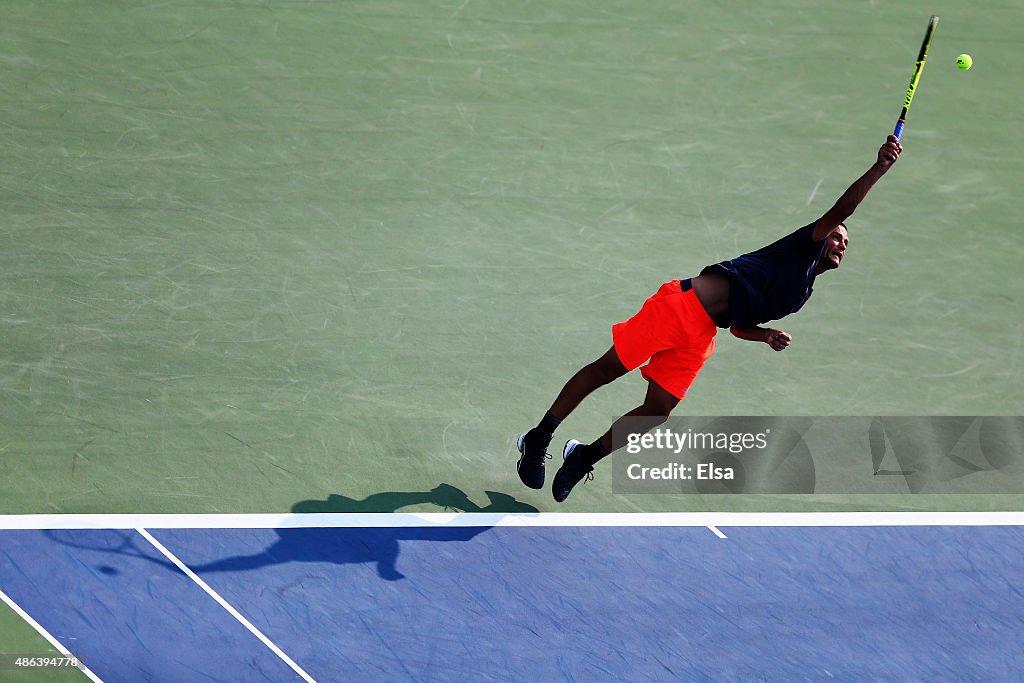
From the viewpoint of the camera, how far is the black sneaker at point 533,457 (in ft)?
23.6

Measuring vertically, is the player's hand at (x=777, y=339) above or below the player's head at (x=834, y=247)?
below

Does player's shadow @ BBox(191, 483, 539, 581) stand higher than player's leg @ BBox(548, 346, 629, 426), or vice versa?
player's leg @ BBox(548, 346, 629, 426)

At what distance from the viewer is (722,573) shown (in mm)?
7039

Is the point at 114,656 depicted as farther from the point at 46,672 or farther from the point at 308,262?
the point at 308,262

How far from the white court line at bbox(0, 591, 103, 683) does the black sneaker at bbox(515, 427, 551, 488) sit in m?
2.65

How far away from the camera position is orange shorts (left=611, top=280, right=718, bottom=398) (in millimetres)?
6789

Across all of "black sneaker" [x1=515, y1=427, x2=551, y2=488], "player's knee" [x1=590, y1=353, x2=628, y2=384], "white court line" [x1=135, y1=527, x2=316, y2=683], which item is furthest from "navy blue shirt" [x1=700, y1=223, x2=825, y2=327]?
"white court line" [x1=135, y1=527, x2=316, y2=683]

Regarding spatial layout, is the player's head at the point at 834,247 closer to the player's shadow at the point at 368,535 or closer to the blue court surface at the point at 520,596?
the blue court surface at the point at 520,596

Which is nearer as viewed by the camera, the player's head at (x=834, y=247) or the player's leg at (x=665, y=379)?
the player's head at (x=834, y=247)

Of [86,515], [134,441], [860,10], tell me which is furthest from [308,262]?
[860,10]

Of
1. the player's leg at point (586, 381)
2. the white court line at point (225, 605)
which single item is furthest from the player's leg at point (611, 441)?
the white court line at point (225, 605)

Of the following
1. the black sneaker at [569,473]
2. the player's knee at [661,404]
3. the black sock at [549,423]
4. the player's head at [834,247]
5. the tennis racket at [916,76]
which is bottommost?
the black sneaker at [569,473]

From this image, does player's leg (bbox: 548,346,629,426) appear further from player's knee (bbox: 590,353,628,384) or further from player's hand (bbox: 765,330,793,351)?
player's hand (bbox: 765,330,793,351)

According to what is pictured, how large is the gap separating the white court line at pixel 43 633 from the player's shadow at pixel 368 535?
795 mm
